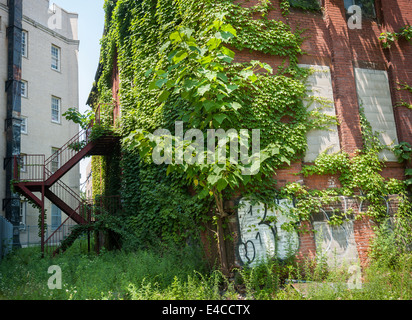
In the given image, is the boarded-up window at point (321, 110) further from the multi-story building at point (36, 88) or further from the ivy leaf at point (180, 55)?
the multi-story building at point (36, 88)

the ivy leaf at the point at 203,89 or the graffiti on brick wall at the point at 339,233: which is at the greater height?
the ivy leaf at the point at 203,89

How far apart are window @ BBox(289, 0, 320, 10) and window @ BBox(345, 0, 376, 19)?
1.13 meters

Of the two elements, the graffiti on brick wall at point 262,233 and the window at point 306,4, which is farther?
the window at point 306,4

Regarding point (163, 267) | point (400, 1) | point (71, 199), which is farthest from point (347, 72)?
point (71, 199)

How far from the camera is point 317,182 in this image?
8570 millimetres

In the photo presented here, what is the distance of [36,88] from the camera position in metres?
20.4

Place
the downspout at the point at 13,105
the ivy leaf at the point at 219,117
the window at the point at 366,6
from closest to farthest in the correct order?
1. the ivy leaf at the point at 219,117
2. the window at the point at 366,6
3. the downspout at the point at 13,105

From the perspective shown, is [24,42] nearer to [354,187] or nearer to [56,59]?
[56,59]

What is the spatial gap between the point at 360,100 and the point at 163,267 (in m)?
6.95

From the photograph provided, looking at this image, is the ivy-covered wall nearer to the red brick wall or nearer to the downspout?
the red brick wall

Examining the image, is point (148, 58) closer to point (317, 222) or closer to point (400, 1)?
point (317, 222)

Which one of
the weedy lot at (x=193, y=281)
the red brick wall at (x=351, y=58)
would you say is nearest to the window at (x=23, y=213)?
the weedy lot at (x=193, y=281)

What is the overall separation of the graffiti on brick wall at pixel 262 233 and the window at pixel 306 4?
5460mm

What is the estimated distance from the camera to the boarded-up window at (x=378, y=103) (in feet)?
31.1
